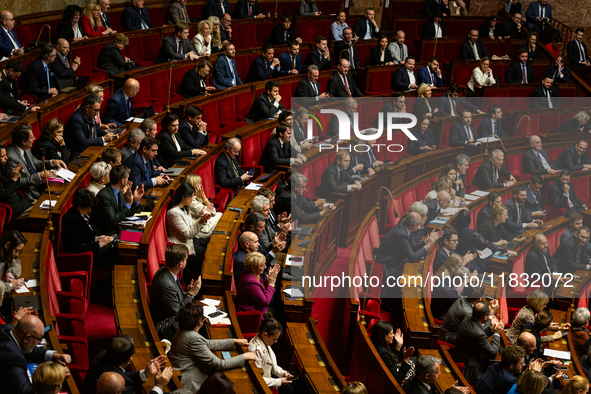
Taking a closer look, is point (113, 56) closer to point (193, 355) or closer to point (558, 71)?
point (193, 355)

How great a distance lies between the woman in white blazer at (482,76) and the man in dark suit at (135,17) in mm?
2604

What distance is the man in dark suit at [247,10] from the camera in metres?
5.38

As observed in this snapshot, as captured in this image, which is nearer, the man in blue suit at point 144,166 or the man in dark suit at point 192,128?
the man in blue suit at point 144,166

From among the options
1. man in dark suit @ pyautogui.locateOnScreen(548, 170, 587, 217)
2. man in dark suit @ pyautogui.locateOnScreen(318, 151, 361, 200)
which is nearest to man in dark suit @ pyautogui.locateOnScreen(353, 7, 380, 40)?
man in dark suit @ pyautogui.locateOnScreen(548, 170, 587, 217)

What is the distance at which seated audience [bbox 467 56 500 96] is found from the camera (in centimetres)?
527

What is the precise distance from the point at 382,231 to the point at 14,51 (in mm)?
Result: 2355

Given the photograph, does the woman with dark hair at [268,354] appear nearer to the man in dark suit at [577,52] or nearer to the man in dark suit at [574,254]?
the man in dark suit at [574,254]

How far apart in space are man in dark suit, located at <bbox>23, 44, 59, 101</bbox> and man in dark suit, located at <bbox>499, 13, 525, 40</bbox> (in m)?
4.12

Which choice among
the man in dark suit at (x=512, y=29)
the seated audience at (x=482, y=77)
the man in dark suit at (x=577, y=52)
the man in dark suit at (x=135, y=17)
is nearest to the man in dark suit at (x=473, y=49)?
the seated audience at (x=482, y=77)

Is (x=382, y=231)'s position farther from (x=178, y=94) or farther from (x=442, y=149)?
(x=178, y=94)

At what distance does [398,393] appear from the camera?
1.94m

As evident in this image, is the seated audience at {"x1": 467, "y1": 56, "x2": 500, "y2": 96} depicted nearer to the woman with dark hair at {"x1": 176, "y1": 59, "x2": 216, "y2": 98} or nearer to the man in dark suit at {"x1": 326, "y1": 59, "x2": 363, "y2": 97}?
the man in dark suit at {"x1": 326, "y1": 59, "x2": 363, "y2": 97}

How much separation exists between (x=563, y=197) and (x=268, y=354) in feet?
9.75

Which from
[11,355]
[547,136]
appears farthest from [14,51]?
[547,136]
